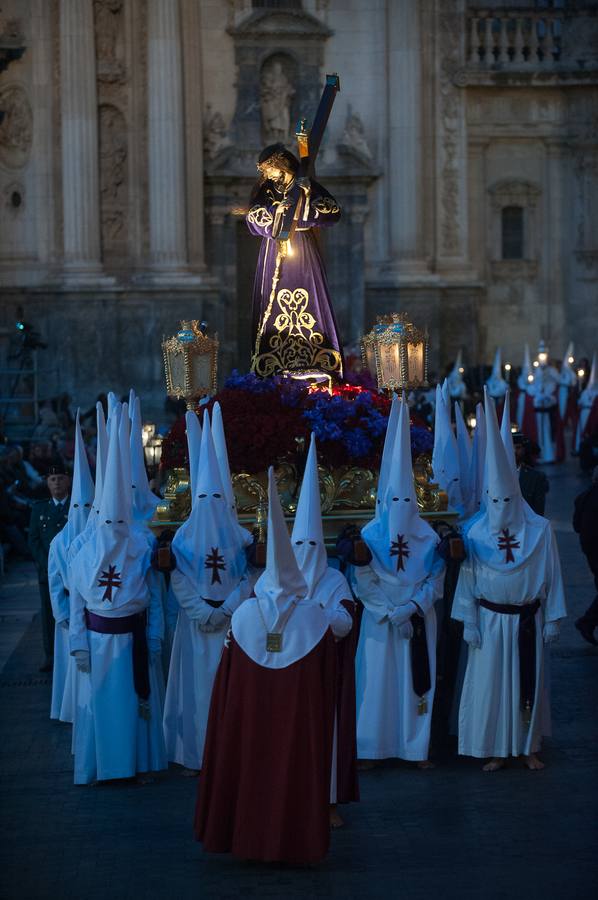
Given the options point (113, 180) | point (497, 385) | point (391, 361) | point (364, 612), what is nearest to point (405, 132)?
point (113, 180)

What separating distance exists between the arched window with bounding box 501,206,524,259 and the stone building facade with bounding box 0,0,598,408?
0.04 meters

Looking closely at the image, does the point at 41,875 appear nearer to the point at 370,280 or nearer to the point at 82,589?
the point at 82,589

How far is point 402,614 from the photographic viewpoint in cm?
954

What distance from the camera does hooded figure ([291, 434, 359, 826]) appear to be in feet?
26.2

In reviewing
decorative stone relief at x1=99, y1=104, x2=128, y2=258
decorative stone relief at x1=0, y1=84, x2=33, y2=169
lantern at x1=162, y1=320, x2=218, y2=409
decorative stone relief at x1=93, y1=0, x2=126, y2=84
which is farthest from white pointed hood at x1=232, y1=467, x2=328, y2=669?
decorative stone relief at x1=0, y1=84, x2=33, y2=169

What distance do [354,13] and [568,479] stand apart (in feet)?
34.2

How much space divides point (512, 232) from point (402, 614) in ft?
73.5

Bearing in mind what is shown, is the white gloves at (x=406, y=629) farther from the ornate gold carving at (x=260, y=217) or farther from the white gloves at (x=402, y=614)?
the ornate gold carving at (x=260, y=217)

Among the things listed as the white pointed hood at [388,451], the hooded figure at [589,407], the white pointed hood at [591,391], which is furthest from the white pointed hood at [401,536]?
the white pointed hood at [591,391]

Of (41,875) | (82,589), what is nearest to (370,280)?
(82,589)

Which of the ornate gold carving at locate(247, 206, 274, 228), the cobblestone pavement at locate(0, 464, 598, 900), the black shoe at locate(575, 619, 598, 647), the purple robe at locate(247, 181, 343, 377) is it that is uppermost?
the ornate gold carving at locate(247, 206, 274, 228)

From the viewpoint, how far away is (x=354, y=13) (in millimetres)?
28953

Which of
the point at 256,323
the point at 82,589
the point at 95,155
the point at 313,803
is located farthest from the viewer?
the point at 95,155

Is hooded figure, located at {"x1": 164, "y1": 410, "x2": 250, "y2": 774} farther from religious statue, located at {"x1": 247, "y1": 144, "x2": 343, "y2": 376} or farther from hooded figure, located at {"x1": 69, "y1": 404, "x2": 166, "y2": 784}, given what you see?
religious statue, located at {"x1": 247, "y1": 144, "x2": 343, "y2": 376}
